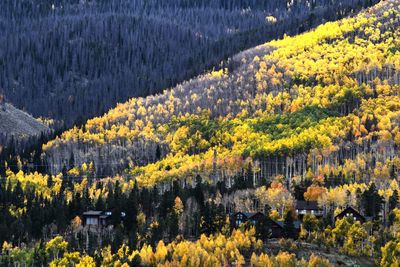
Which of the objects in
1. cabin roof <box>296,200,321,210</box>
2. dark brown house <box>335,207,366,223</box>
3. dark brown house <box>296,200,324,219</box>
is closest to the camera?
→ dark brown house <box>335,207,366,223</box>

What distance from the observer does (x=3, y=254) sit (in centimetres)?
16650

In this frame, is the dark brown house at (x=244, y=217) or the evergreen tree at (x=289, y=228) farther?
the dark brown house at (x=244, y=217)

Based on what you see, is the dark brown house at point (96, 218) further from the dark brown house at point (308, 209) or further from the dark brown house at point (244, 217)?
the dark brown house at point (308, 209)

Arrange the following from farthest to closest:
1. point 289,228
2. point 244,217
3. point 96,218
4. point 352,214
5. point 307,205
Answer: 1. point 307,205
2. point 96,218
3. point 244,217
4. point 352,214
5. point 289,228

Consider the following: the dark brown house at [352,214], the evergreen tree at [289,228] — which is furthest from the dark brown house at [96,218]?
the dark brown house at [352,214]

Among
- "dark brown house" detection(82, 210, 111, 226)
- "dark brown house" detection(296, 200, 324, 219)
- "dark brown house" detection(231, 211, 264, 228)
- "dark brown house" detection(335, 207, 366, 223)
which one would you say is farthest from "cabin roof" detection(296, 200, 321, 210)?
"dark brown house" detection(82, 210, 111, 226)

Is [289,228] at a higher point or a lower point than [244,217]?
higher

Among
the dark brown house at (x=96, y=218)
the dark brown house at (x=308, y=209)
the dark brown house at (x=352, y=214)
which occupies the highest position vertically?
the dark brown house at (x=352, y=214)

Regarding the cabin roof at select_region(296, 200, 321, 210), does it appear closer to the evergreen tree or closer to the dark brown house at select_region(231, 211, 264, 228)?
the dark brown house at select_region(231, 211, 264, 228)

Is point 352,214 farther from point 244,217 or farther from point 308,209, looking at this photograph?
point 244,217

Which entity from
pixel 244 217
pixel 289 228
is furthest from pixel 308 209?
pixel 289 228

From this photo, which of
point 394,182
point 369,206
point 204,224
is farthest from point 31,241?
point 394,182

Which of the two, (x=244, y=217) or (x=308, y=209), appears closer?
(x=244, y=217)

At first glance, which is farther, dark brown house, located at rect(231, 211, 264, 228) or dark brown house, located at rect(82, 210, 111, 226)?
dark brown house, located at rect(82, 210, 111, 226)
